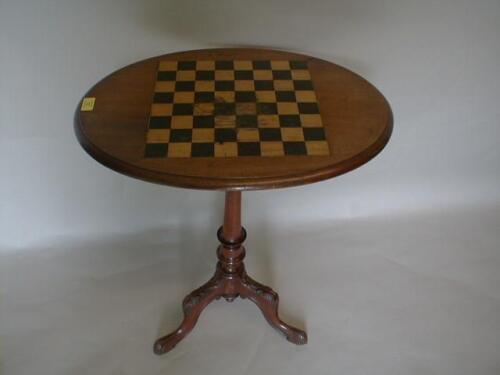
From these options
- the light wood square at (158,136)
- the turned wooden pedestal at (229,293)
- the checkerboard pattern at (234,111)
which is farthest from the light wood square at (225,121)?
the turned wooden pedestal at (229,293)

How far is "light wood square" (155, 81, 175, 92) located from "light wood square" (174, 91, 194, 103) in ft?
0.09

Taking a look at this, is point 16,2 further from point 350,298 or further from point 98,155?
point 350,298

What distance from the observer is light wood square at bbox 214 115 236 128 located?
3.56 feet

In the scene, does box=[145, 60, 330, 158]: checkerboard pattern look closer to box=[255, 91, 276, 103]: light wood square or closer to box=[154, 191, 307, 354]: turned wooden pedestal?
box=[255, 91, 276, 103]: light wood square

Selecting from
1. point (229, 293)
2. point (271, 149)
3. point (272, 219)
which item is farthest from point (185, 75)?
point (272, 219)

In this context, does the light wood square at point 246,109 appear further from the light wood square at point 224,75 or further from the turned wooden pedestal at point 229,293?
the turned wooden pedestal at point 229,293

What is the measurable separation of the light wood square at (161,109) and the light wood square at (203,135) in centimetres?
11

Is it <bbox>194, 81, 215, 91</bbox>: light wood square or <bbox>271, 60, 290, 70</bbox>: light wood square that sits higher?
<bbox>271, 60, 290, 70</bbox>: light wood square

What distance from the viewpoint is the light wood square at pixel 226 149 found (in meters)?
1.00

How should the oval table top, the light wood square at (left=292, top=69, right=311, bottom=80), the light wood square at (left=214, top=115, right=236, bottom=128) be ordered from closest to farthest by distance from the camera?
the oval table top < the light wood square at (left=214, top=115, right=236, bottom=128) < the light wood square at (left=292, top=69, right=311, bottom=80)

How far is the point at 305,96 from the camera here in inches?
47.7

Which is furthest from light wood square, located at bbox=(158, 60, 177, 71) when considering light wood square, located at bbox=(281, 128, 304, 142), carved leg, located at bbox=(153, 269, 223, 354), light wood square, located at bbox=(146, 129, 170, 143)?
carved leg, located at bbox=(153, 269, 223, 354)

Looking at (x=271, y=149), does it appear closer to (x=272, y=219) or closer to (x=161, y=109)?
(x=161, y=109)

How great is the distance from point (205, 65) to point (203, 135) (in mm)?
361
